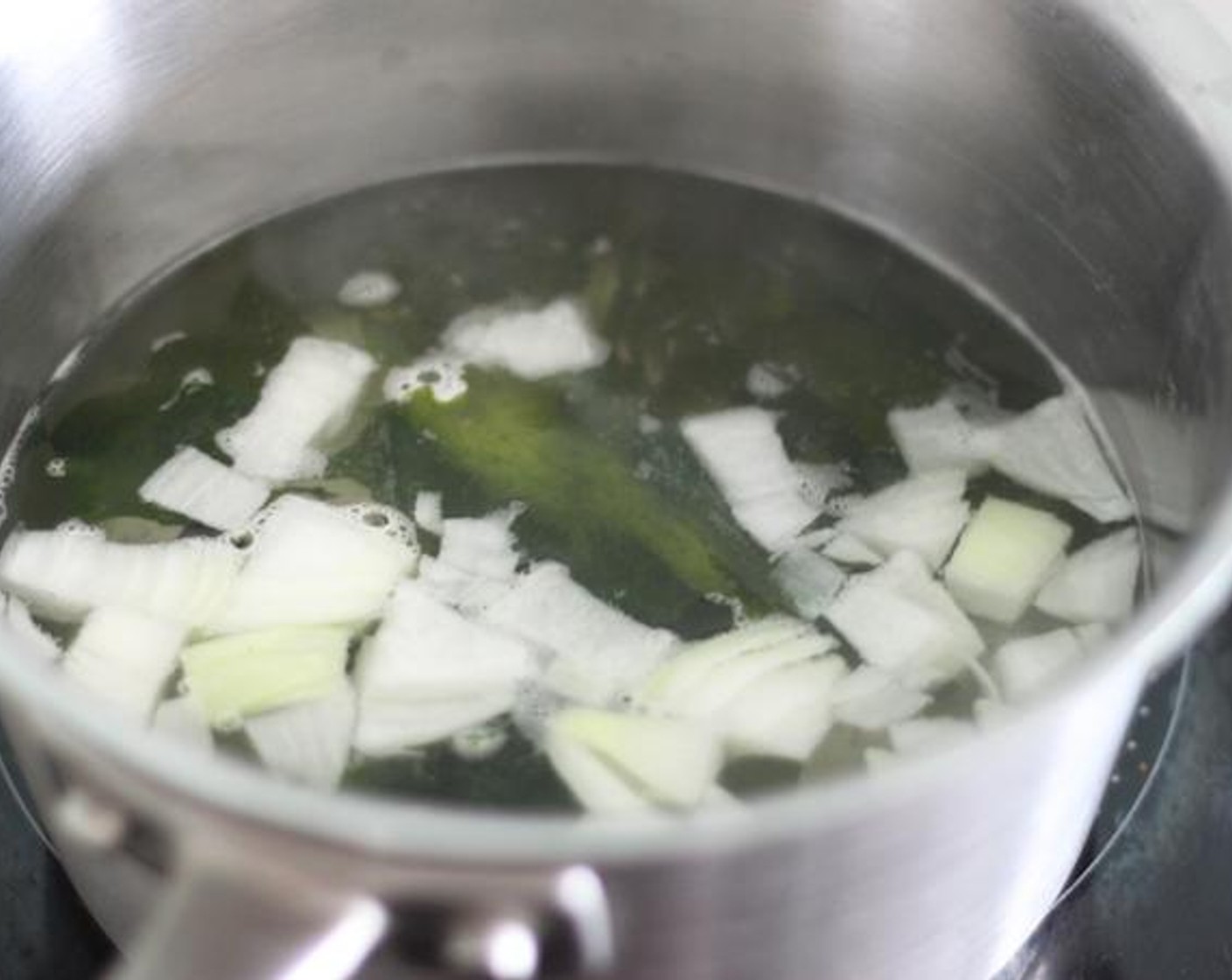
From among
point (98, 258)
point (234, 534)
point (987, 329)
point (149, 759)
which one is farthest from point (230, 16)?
point (149, 759)

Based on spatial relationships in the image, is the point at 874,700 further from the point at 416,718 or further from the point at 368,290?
the point at 368,290

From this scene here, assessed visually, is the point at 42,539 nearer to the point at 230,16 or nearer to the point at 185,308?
the point at 185,308

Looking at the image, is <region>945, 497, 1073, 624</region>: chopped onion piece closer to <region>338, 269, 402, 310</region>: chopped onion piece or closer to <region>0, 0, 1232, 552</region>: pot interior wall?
<region>0, 0, 1232, 552</region>: pot interior wall

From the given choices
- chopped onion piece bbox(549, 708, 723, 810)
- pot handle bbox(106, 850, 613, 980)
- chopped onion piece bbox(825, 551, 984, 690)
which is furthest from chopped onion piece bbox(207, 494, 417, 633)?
pot handle bbox(106, 850, 613, 980)

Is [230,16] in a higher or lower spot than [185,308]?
higher

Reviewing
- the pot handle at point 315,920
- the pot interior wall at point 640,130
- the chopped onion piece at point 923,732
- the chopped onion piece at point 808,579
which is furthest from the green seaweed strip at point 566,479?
the pot handle at point 315,920
